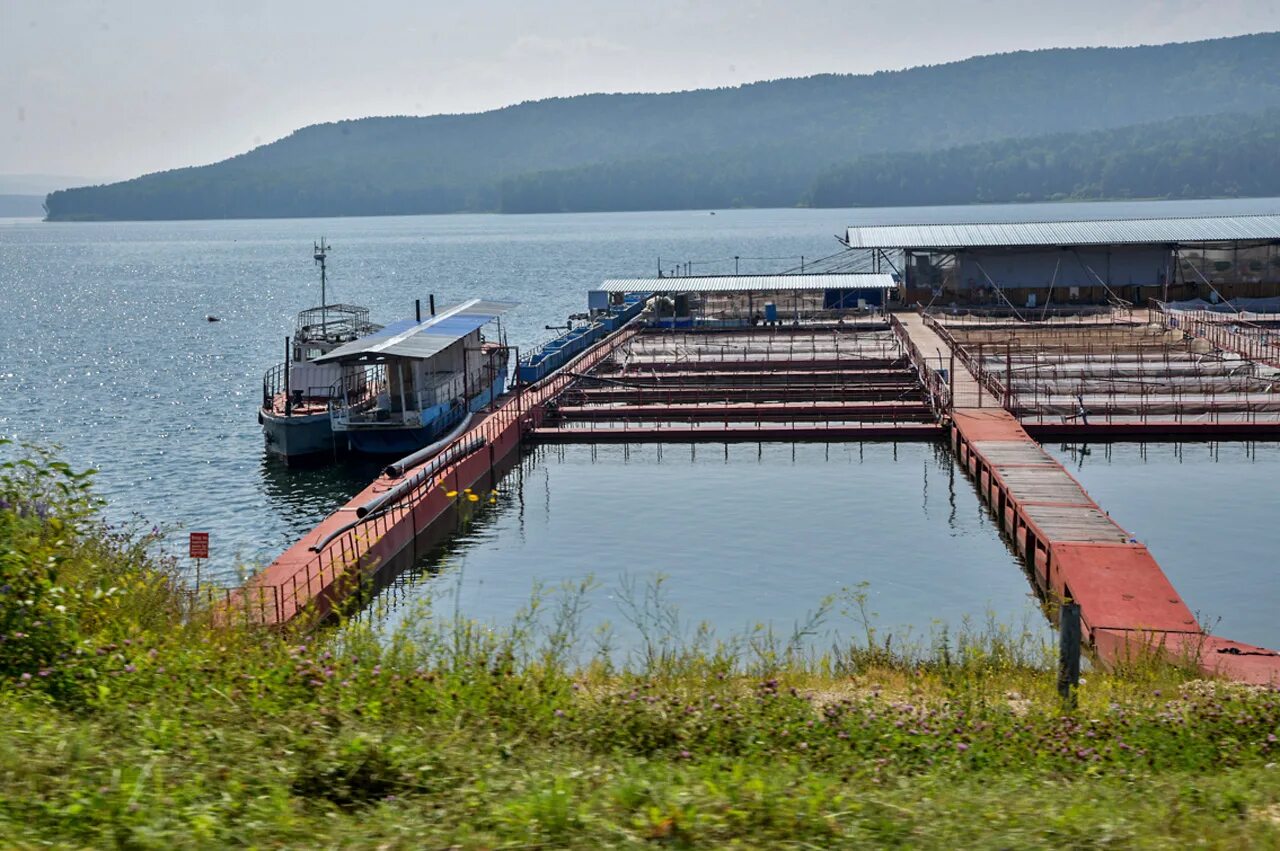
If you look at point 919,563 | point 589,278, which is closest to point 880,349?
point 919,563

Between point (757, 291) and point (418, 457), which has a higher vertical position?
point (757, 291)

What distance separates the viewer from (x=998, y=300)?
7000 centimetres

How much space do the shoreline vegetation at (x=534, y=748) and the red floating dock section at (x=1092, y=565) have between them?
3.62 m

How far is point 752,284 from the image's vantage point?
7238 cm

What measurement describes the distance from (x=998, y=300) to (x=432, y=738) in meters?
63.8

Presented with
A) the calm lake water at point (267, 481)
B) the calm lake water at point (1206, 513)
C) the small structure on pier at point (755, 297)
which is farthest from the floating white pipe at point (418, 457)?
the small structure on pier at point (755, 297)

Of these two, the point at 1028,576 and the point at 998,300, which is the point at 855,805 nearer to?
the point at 1028,576

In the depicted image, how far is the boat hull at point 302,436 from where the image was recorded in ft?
130

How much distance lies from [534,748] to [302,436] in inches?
1191

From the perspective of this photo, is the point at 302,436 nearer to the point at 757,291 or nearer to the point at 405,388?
the point at 405,388

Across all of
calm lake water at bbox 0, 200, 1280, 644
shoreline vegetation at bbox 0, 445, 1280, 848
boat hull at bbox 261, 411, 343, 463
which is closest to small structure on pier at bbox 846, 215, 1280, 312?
calm lake water at bbox 0, 200, 1280, 644

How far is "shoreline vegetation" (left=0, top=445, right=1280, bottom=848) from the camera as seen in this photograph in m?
8.62

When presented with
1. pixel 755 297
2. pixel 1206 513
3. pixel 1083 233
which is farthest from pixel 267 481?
A: pixel 1083 233

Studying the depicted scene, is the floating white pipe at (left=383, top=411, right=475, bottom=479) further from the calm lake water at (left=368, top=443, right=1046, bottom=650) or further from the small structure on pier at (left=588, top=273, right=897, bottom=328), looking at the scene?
the small structure on pier at (left=588, top=273, right=897, bottom=328)
